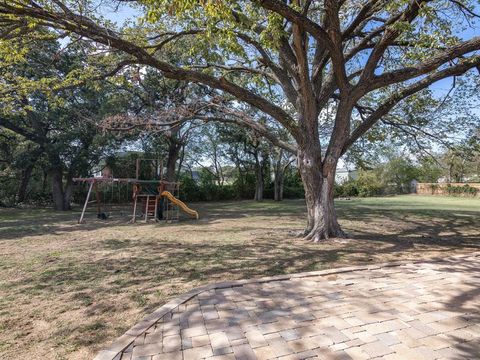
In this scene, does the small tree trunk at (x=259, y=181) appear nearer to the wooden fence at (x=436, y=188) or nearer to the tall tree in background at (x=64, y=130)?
the tall tree in background at (x=64, y=130)

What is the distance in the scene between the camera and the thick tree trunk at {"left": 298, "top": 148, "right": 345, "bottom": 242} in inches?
278

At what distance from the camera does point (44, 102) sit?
600 inches

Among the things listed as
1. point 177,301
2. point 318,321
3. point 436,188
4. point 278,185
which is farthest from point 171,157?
point 436,188

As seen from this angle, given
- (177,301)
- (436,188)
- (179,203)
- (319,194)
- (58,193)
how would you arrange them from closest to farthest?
(177,301) → (319,194) → (179,203) → (58,193) → (436,188)

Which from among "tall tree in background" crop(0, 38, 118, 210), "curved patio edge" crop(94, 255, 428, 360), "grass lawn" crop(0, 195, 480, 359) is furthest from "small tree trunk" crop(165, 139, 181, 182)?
"curved patio edge" crop(94, 255, 428, 360)

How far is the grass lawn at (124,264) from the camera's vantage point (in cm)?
283

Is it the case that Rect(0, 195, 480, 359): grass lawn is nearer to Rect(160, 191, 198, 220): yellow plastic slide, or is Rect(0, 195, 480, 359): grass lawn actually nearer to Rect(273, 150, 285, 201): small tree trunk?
Rect(160, 191, 198, 220): yellow plastic slide

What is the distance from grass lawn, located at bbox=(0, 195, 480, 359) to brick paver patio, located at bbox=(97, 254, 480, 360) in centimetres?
47

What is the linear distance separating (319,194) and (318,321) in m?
4.49

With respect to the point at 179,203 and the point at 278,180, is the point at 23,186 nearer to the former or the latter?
the point at 179,203

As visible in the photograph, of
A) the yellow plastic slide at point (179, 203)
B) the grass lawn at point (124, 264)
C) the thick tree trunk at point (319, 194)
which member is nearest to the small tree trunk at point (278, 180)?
the yellow plastic slide at point (179, 203)

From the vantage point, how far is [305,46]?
7.29 m

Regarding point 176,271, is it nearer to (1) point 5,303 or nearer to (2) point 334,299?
(1) point 5,303

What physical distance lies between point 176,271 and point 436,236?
21.5 feet
